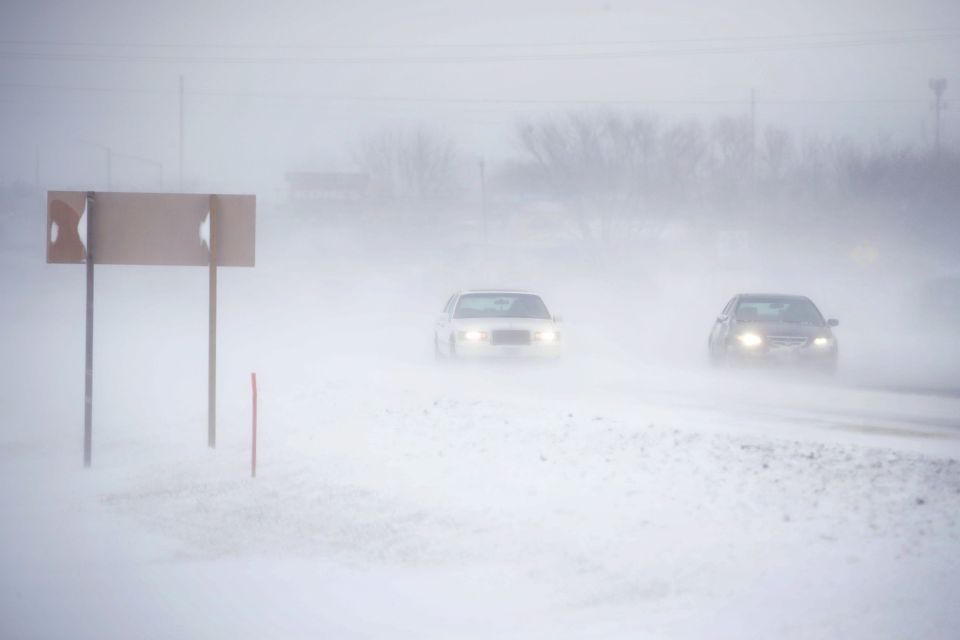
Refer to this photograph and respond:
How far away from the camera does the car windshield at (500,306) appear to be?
19.6 metres

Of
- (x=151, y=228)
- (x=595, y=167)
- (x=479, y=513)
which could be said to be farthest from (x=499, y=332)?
(x=595, y=167)

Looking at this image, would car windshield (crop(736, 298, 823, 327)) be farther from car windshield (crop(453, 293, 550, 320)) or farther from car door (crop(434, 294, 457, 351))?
car door (crop(434, 294, 457, 351))

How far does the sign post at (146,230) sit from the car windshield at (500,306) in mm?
8659

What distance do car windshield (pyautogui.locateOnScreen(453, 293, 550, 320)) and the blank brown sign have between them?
28.4ft

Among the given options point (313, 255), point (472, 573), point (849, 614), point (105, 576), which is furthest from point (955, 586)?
point (313, 255)

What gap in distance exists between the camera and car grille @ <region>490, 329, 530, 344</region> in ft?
61.0

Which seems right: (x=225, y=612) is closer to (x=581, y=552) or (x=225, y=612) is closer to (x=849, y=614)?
(x=581, y=552)

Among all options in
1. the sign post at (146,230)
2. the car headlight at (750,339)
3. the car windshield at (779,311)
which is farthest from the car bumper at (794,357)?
the sign post at (146,230)

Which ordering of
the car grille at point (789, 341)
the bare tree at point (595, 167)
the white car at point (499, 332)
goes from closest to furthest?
the white car at point (499, 332), the car grille at point (789, 341), the bare tree at point (595, 167)

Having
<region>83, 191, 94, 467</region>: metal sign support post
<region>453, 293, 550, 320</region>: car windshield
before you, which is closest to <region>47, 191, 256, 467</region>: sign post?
<region>83, 191, 94, 467</region>: metal sign support post

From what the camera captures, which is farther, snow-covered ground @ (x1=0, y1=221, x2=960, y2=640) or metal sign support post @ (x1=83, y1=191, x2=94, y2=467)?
metal sign support post @ (x1=83, y1=191, x2=94, y2=467)

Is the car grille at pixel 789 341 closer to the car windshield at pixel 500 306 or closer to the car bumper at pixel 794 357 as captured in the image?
the car bumper at pixel 794 357

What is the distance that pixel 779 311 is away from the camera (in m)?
20.0

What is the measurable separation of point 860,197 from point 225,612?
49317 millimetres
